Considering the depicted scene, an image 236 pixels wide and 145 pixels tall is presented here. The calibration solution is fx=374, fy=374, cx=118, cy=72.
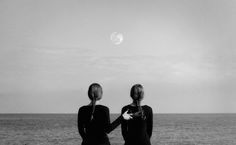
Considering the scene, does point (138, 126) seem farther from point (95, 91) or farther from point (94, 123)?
point (95, 91)

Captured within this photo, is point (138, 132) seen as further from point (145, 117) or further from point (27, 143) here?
point (27, 143)

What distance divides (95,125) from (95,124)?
0.05 feet

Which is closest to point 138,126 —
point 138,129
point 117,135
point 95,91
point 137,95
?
point 138,129

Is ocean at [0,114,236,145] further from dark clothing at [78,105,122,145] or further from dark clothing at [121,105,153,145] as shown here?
dark clothing at [78,105,122,145]

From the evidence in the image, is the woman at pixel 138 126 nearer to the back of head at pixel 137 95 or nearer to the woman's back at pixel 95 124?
the back of head at pixel 137 95

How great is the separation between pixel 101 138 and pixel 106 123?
0.30m

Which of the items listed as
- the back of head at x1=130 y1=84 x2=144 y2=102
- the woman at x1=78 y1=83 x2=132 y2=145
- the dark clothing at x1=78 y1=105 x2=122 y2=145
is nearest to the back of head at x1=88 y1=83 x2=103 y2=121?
the woman at x1=78 y1=83 x2=132 y2=145

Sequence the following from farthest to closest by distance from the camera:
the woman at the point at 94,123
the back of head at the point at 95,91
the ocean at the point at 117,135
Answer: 1. the ocean at the point at 117,135
2. the woman at the point at 94,123
3. the back of head at the point at 95,91

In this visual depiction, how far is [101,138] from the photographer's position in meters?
5.86

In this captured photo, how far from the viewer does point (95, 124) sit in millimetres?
5836

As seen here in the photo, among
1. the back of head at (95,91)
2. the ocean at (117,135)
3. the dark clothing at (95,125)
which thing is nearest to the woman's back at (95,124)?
the dark clothing at (95,125)

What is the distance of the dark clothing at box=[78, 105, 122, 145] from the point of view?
5742 mm

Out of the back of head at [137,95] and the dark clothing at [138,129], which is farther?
the dark clothing at [138,129]

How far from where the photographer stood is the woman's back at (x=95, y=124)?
5742 millimetres
